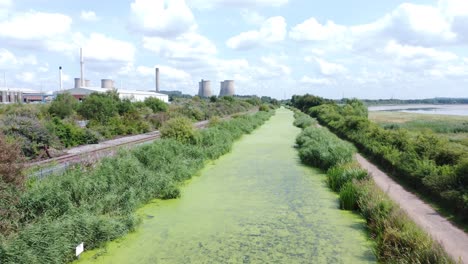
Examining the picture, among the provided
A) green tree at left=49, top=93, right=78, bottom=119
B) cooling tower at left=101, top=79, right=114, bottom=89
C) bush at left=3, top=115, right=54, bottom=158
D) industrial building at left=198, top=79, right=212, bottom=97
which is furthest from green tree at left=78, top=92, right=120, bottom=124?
industrial building at left=198, top=79, right=212, bottom=97

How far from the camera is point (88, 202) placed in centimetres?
780

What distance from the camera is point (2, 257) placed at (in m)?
5.04

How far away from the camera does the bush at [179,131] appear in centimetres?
1683

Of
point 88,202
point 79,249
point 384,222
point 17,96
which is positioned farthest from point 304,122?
point 17,96

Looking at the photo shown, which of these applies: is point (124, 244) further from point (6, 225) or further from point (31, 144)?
point (31, 144)

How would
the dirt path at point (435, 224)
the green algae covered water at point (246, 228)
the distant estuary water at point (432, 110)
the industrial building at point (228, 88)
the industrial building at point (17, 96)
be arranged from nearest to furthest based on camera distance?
the green algae covered water at point (246, 228) < the dirt path at point (435, 224) < the industrial building at point (17, 96) < the distant estuary water at point (432, 110) < the industrial building at point (228, 88)

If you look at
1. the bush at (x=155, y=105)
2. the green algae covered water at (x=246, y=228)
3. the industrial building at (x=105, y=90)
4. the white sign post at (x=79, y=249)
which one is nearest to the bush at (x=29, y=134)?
the green algae covered water at (x=246, y=228)

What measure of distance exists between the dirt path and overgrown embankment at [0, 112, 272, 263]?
556 cm

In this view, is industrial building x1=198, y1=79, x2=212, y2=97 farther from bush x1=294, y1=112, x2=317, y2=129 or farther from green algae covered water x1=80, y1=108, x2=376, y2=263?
green algae covered water x1=80, y1=108, x2=376, y2=263

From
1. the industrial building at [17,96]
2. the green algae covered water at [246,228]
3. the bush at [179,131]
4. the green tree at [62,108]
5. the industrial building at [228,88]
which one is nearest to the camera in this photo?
the green algae covered water at [246,228]

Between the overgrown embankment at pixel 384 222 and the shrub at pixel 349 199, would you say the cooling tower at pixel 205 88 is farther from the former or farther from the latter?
the shrub at pixel 349 199

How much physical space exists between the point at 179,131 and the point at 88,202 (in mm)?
9231

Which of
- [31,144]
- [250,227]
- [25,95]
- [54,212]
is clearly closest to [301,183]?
[250,227]

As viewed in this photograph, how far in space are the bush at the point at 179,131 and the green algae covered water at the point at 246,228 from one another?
4615 mm
